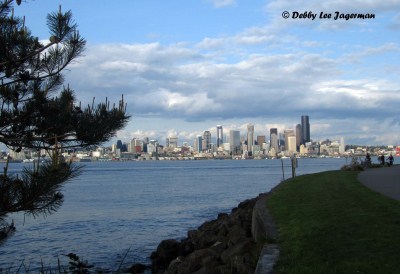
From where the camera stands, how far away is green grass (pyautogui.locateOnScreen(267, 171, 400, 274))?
23.3 ft

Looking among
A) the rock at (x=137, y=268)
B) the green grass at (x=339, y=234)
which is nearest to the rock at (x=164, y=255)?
the rock at (x=137, y=268)

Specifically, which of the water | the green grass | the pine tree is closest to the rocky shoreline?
the green grass

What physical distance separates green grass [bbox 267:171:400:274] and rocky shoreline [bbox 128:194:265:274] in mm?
761

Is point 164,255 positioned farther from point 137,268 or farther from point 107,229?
point 107,229

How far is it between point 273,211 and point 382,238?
15.8 ft

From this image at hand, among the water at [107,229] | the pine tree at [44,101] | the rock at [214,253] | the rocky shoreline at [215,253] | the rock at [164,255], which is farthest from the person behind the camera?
the water at [107,229]

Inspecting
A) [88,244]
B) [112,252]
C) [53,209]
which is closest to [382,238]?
[53,209]

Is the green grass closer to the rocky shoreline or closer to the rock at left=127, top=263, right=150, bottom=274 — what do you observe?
the rocky shoreline

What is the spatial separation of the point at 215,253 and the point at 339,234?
147 inches

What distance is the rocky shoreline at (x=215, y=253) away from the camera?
30.5 ft

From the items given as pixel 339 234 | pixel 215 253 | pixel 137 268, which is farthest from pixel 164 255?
pixel 339 234

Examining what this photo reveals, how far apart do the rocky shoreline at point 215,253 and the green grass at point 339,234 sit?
76 centimetres

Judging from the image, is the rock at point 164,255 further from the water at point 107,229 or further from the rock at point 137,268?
the water at point 107,229

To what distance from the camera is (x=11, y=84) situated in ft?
21.5
